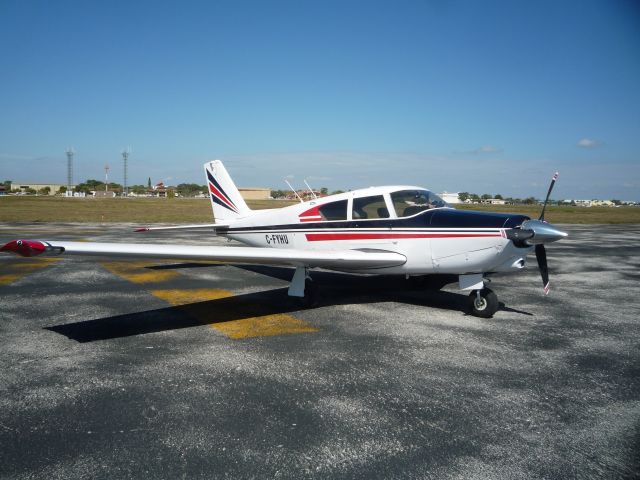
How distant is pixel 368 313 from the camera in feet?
27.6

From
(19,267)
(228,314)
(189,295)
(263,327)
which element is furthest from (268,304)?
(19,267)

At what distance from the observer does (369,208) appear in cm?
905

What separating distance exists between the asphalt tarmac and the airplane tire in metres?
0.20

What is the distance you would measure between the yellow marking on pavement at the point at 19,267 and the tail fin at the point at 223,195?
17.3 ft

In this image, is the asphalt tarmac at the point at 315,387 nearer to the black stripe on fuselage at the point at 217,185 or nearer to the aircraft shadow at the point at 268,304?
the aircraft shadow at the point at 268,304

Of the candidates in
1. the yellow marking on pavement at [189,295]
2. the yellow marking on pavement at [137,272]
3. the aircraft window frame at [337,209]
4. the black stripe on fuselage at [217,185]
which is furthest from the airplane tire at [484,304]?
the yellow marking on pavement at [137,272]

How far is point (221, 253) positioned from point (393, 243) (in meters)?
3.32

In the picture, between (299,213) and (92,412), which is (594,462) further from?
(299,213)

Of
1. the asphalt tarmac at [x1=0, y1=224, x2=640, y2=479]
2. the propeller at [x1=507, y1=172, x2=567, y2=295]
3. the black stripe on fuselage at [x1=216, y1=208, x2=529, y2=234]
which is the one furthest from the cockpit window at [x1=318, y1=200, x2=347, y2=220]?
the propeller at [x1=507, y1=172, x2=567, y2=295]

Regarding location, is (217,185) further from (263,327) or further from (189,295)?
(263,327)

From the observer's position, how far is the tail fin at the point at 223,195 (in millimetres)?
12742

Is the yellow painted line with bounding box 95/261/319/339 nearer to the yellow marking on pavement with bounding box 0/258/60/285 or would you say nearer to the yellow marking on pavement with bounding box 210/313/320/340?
the yellow marking on pavement with bounding box 210/313/320/340

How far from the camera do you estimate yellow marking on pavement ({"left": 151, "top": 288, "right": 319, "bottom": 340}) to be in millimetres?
7238

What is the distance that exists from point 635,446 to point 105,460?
4.47m
